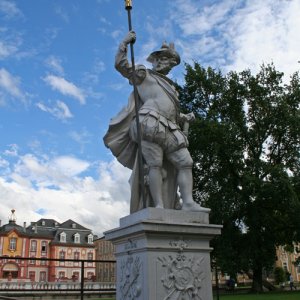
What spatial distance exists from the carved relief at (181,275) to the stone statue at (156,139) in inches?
25.8

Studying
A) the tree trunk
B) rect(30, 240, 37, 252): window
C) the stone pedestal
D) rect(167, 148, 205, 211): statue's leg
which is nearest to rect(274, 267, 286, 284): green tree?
the tree trunk

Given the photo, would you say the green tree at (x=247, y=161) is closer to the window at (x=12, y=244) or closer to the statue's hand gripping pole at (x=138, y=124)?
the statue's hand gripping pole at (x=138, y=124)

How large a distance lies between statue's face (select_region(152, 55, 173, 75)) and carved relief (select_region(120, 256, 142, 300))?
278 cm

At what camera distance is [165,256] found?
14.8ft

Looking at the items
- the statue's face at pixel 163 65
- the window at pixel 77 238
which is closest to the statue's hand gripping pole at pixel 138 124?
the statue's face at pixel 163 65

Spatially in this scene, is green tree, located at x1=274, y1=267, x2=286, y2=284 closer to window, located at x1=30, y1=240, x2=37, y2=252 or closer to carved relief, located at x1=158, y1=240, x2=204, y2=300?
window, located at x1=30, y1=240, x2=37, y2=252

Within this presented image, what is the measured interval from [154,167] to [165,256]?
1.18m

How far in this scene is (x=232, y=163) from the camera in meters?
27.0

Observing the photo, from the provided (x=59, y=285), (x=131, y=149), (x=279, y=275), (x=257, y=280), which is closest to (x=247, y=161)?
(x=257, y=280)

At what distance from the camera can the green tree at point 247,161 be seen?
25.1m

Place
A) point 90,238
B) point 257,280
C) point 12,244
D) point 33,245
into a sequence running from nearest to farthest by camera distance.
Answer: point 257,280 → point 12,244 → point 33,245 → point 90,238

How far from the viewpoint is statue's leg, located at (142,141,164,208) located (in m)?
5.08

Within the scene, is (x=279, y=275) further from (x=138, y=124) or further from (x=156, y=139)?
(x=138, y=124)

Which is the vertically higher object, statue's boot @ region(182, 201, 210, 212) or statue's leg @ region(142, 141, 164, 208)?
statue's leg @ region(142, 141, 164, 208)
